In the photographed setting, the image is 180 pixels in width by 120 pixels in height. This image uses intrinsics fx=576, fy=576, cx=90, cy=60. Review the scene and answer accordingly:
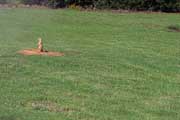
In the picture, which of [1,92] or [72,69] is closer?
[1,92]

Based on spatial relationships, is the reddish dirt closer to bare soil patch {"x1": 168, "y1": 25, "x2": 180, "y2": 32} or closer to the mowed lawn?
the mowed lawn

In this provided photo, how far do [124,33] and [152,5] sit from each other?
619 centimetres

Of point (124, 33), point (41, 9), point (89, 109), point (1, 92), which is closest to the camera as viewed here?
point (89, 109)

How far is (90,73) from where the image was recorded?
904 cm

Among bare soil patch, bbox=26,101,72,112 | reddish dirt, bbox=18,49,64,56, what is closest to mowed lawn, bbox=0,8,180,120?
bare soil patch, bbox=26,101,72,112

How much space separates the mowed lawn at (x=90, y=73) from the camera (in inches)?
265

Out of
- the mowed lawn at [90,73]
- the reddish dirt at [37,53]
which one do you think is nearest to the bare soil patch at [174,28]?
the mowed lawn at [90,73]

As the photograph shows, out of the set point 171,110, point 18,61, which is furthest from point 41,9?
point 171,110

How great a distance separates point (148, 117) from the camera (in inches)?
257

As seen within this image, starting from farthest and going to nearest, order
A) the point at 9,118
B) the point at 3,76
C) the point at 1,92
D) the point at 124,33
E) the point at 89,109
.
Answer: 1. the point at 124,33
2. the point at 3,76
3. the point at 1,92
4. the point at 89,109
5. the point at 9,118

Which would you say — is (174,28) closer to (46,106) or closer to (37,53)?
(37,53)

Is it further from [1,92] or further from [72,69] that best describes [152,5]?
[1,92]

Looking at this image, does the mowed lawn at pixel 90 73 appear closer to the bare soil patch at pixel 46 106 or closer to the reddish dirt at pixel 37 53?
the bare soil patch at pixel 46 106

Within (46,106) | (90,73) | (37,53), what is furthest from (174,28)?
(46,106)
